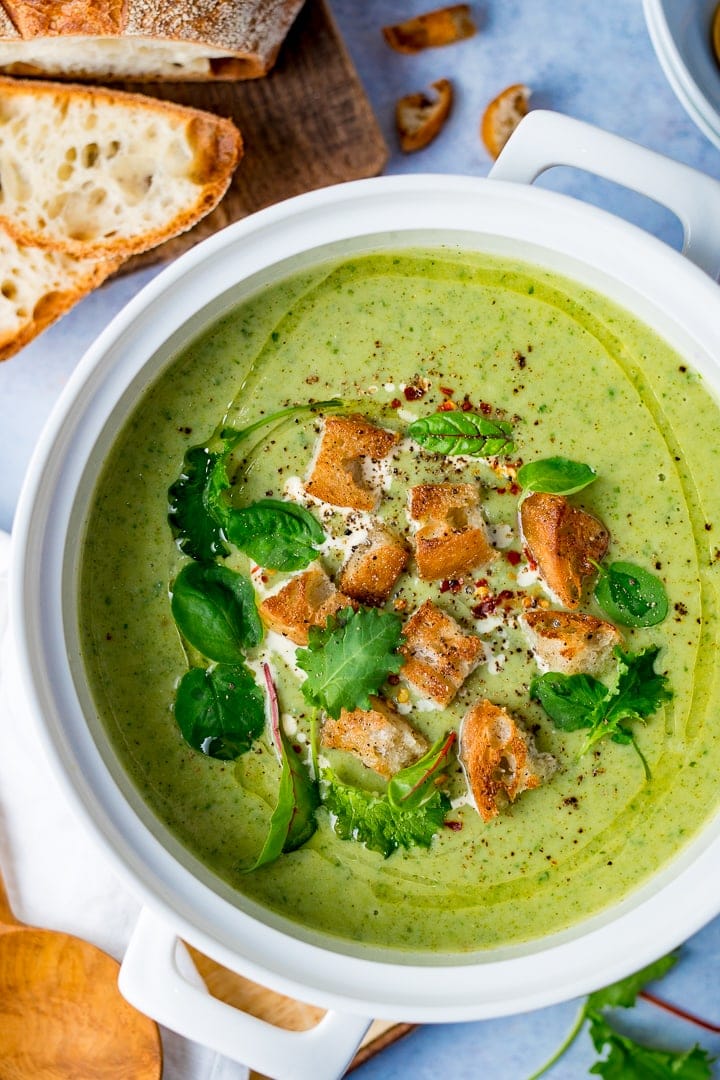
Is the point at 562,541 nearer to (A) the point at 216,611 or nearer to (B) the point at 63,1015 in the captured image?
(A) the point at 216,611

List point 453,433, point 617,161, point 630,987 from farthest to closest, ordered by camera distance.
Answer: point 630,987 → point 453,433 → point 617,161

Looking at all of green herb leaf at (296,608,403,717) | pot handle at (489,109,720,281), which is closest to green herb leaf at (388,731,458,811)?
green herb leaf at (296,608,403,717)

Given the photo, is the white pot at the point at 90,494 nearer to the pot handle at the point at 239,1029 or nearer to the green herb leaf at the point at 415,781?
the pot handle at the point at 239,1029

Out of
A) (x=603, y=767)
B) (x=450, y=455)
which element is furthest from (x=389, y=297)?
(x=603, y=767)

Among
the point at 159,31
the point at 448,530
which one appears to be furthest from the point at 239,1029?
the point at 159,31

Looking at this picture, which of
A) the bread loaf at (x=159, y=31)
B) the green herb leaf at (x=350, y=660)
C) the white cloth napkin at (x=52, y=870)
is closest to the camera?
the green herb leaf at (x=350, y=660)

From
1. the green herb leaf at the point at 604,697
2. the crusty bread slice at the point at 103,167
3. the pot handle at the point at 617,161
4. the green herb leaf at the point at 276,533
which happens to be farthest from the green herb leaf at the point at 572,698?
the crusty bread slice at the point at 103,167
